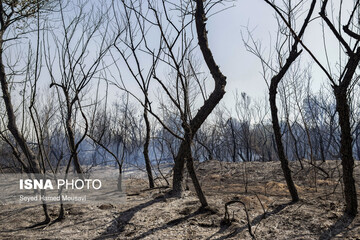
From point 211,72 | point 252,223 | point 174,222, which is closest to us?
point 252,223

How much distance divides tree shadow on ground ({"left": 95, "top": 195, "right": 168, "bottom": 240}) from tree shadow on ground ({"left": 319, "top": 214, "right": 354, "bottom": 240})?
2184 millimetres

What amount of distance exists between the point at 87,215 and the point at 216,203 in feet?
5.73

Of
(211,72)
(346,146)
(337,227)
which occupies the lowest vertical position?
(337,227)

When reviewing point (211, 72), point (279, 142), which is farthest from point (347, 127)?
point (211, 72)

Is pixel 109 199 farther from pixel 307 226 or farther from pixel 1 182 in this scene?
pixel 1 182

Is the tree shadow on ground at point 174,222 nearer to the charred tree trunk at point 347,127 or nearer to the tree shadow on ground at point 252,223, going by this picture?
the tree shadow on ground at point 252,223

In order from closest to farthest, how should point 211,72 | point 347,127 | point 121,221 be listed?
point 347,127 < point 121,221 < point 211,72

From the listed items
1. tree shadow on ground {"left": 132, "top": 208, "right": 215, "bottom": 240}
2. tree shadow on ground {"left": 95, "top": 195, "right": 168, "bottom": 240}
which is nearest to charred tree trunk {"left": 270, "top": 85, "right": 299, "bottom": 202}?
tree shadow on ground {"left": 132, "top": 208, "right": 215, "bottom": 240}

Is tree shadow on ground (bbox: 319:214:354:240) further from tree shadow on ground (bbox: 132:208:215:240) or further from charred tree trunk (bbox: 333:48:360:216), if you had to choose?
tree shadow on ground (bbox: 132:208:215:240)

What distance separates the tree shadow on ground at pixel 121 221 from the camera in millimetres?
3383

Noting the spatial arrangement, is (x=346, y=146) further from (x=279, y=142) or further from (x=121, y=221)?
(x=121, y=221)

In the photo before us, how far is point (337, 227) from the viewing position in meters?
3.07

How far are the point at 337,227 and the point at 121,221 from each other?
248 cm

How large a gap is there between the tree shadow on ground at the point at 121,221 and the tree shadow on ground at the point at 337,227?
218cm
